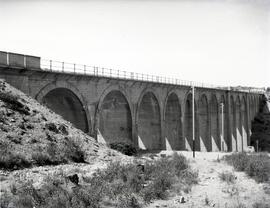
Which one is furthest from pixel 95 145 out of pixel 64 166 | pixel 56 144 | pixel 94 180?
pixel 94 180

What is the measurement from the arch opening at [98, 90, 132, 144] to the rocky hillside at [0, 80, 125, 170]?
9951 mm

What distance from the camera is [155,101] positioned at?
103ft

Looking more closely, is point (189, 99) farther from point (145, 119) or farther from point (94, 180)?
point (94, 180)

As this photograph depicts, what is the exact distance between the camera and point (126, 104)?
2653 cm

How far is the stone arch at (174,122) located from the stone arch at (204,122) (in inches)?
276

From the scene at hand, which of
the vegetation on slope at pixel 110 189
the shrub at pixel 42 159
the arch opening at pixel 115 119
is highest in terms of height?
the arch opening at pixel 115 119

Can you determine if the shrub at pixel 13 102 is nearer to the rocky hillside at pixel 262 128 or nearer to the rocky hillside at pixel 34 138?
the rocky hillside at pixel 34 138

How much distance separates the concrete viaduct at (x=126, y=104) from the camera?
1822 cm

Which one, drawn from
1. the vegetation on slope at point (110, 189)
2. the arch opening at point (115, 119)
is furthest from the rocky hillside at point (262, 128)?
the vegetation on slope at point (110, 189)

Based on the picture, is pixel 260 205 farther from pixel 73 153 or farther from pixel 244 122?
pixel 244 122

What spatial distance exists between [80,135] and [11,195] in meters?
A: 8.19

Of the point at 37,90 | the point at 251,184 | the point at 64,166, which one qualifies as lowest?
the point at 251,184

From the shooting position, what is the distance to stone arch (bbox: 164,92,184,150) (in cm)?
3594

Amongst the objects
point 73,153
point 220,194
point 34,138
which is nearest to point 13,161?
point 34,138
